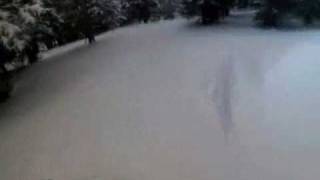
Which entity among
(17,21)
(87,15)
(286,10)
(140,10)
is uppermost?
(17,21)

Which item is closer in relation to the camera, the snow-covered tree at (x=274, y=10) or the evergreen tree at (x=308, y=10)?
the evergreen tree at (x=308, y=10)

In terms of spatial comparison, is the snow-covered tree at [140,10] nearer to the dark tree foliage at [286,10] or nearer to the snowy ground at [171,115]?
the dark tree foliage at [286,10]

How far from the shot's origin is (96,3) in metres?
14.3

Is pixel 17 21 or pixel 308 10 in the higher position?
pixel 17 21

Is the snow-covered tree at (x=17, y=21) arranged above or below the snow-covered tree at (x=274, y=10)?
above

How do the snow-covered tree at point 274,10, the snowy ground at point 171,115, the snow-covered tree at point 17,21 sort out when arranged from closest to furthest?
the snowy ground at point 171,115 → the snow-covered tree at point 17,21 → the snow-covered tree at point 274,10

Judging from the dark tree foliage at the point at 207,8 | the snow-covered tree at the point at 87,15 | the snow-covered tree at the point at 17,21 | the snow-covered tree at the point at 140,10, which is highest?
the snow-covered tree at the point at 17,21

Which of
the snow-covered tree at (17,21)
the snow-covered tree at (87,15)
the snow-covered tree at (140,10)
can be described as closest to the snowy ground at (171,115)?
the snow-covered tree at (17,21)

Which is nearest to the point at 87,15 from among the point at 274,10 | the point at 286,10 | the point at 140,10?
the point at 274,10

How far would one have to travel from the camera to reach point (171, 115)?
8.62 m

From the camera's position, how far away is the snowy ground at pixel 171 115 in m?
7.07

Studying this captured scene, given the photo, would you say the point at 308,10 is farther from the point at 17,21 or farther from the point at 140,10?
the point at 17,21

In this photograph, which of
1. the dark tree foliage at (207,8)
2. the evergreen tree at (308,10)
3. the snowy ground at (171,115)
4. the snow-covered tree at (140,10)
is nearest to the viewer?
the snowy ground at (171,115)

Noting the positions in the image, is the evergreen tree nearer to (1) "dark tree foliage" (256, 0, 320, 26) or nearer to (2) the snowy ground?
(1) "dark tree foliage" (256, 0, 320, 26)
